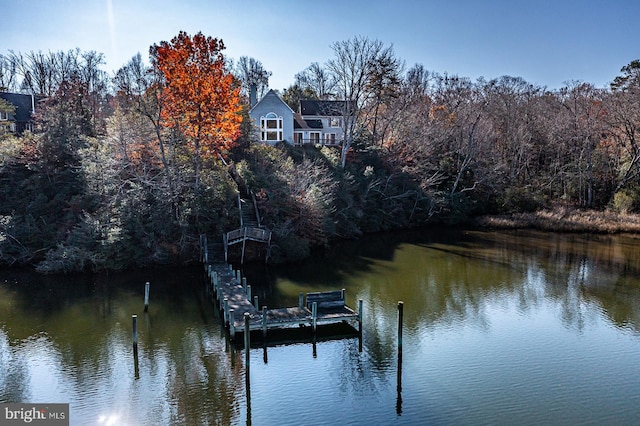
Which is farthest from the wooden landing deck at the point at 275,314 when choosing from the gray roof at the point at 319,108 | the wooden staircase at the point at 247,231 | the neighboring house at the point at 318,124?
the gray roof at the point at 319,108

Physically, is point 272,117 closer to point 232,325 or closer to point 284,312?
point 284,312

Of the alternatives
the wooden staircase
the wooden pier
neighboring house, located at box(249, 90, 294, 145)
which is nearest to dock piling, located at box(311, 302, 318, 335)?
the wooden pier

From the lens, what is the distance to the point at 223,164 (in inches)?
1436

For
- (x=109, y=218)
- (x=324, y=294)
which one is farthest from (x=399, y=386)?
(x=109, y=218)

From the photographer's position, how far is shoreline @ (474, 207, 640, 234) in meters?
41.8

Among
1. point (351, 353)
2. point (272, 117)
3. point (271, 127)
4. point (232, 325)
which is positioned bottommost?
point (351, 353)

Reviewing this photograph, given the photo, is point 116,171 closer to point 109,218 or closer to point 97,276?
point 109,218

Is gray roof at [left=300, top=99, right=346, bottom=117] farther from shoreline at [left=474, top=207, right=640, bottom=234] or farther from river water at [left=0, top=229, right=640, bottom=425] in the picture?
river water at [left=0, top=229, right=640, bottom=425]

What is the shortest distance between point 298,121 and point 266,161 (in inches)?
731

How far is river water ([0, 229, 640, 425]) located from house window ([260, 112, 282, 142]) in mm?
23158

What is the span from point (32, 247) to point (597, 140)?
169 ft

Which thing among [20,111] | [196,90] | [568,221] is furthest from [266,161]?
[20,111]

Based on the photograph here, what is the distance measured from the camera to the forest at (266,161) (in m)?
29.6

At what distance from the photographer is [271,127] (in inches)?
1946
